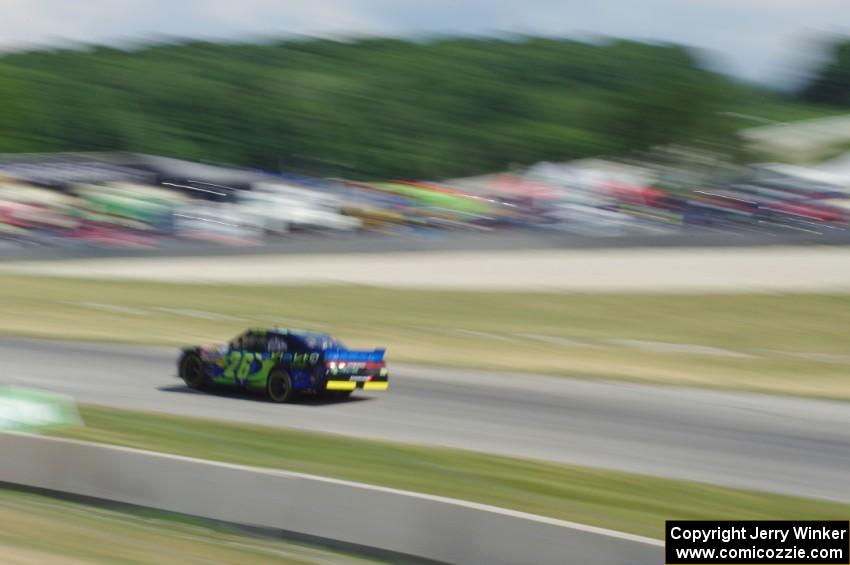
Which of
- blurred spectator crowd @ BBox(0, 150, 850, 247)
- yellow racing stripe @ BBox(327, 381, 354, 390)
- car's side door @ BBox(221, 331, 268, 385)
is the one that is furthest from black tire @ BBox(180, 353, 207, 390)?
blurred spectator crowd @ BBox(0, 150, 850, 247)

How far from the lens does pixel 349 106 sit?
358 feet

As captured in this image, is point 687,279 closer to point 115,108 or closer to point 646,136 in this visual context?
point 646,136

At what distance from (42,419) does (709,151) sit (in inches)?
2438

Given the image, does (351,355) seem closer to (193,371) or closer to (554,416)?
(193,371)

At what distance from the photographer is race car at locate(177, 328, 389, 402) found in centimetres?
1502

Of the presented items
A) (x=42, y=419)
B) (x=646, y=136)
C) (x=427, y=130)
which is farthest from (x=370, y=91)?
(x=42, y=419)

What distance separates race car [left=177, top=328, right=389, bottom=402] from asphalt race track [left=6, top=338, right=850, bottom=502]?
26 centimetres

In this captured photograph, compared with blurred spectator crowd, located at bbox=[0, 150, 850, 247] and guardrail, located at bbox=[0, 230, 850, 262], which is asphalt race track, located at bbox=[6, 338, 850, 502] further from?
blurred spectator crowd, located at bbox=[0, 150, 850, 247]

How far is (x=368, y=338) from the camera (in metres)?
24.6

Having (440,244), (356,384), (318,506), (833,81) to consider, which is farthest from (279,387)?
(833,81)

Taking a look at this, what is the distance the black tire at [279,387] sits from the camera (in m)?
15.2

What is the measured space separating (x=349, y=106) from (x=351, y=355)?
95553 millimetres

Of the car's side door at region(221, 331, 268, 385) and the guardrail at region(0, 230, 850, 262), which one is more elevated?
the guardrail at region(0, 230, 850, 262)

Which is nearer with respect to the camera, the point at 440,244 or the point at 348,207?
the point at 440,244
